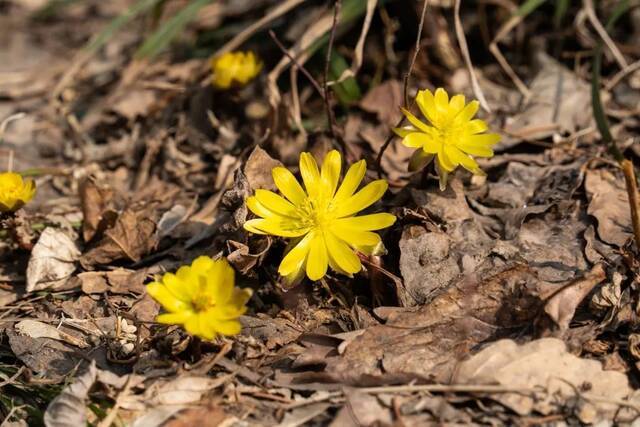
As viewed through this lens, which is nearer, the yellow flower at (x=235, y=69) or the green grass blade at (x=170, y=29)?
the yellow flower at (x=235, y=69)

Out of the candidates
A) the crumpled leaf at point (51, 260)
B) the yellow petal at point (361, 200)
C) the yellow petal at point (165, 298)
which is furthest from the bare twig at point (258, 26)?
the yellow petal at point (165, 298)

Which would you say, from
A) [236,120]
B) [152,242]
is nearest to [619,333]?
[152,242]

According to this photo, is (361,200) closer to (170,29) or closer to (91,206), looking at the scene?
(91,206)

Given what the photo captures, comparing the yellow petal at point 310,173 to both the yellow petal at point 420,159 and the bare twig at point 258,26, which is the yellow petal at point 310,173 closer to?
the yellow petal at point 420,159

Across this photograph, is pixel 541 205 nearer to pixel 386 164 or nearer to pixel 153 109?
pixel 386 164

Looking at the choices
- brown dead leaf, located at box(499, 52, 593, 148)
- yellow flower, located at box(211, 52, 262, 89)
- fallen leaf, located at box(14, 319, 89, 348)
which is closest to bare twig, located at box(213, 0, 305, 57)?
yellow flower, located at box(211, 52, 262, 89)

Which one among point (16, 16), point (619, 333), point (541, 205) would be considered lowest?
point (619, 333)
